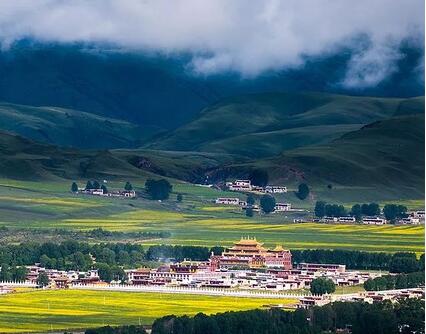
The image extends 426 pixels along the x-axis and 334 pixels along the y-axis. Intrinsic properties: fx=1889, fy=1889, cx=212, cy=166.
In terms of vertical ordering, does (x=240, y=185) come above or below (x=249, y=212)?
above

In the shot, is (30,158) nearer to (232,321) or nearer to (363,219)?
(363,219)

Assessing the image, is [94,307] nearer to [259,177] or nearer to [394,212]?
[394,212]

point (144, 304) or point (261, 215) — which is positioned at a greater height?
point (261, 215)

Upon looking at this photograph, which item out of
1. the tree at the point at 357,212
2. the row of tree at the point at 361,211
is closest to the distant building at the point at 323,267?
the row of tree at the point at 361,211

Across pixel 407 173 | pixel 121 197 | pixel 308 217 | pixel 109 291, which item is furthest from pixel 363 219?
pixel 109 291

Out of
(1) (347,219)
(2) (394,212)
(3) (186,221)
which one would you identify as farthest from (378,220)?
(3) (186,221)

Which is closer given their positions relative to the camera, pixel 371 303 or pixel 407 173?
pixel 371 303
